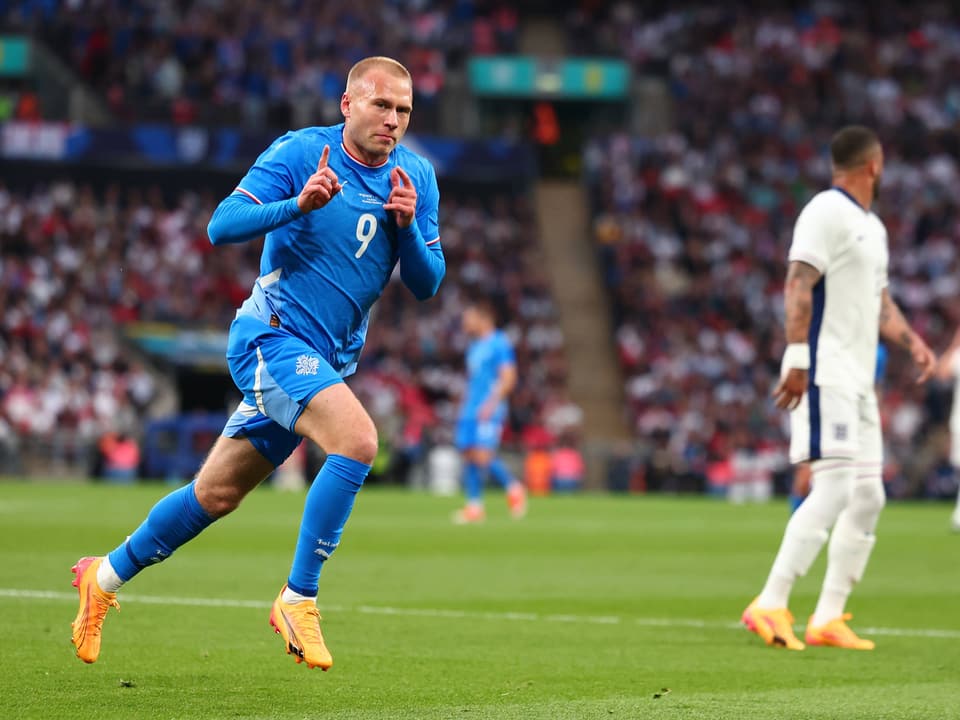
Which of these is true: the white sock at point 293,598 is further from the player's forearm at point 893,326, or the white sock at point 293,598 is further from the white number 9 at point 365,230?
the player's forearm at point 893,326

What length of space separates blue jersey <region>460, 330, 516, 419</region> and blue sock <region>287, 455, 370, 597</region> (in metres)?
13.0

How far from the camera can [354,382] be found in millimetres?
32969

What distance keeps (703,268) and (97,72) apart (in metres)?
14.3

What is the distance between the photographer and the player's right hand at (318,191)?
240 inches

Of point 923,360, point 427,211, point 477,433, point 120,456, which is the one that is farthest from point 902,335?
point 120,456

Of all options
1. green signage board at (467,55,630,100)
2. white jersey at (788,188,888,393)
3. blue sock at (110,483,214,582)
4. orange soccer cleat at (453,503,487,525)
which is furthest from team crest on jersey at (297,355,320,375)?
green signage board at (467,55,630,100)

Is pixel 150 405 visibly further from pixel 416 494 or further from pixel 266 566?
pixel 266 566

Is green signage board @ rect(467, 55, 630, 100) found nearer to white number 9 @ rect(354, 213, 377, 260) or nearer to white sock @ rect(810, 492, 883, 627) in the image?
white sock @ rect(810, 492, 883, 627)

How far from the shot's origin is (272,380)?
6379 mm

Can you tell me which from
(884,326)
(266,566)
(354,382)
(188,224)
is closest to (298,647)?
(884,326)

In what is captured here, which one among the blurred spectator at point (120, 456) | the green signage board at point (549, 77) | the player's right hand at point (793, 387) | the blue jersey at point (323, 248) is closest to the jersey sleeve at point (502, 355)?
the player's right hand at point (793, 387)

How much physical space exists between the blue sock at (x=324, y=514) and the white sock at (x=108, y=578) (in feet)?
2.85

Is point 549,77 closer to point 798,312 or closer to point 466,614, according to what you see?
point 466,614

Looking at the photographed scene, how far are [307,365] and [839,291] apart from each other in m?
3.23
